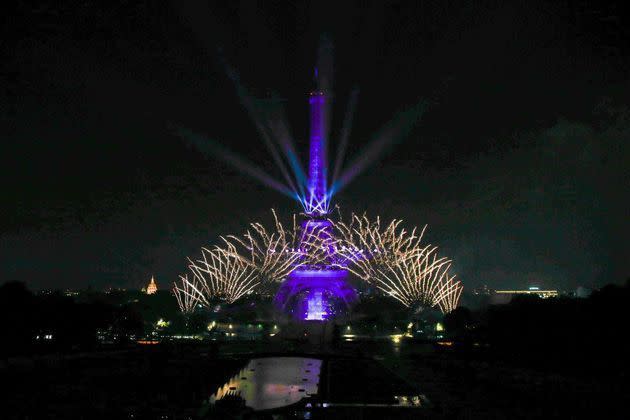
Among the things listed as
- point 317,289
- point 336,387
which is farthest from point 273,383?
point 317,289

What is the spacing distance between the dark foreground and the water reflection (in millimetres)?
575

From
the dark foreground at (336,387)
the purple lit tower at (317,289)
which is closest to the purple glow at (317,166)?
the purple lit tower at (317,289)

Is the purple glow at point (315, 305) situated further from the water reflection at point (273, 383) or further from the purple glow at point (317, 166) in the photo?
the water reflection at point (273, 383)

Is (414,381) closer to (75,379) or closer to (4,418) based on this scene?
(75,379)

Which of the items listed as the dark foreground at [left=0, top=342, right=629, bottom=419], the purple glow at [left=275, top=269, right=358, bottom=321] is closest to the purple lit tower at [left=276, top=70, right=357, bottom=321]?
the purple glow at [left=275, top=269, right=358, bottom=321]

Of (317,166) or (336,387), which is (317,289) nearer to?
(317,166)

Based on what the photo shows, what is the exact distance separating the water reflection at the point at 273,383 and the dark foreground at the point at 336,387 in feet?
1.89

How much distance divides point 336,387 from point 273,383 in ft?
10.2

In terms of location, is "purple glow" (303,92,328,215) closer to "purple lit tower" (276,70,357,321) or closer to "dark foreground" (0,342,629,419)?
"purple lit tower" (276,70,357,321)

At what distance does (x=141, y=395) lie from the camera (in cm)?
1967

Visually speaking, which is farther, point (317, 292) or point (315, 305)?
point (317, 292)

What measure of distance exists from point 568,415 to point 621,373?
11.2m

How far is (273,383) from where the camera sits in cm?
2395

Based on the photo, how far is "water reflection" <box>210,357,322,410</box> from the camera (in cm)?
1979
